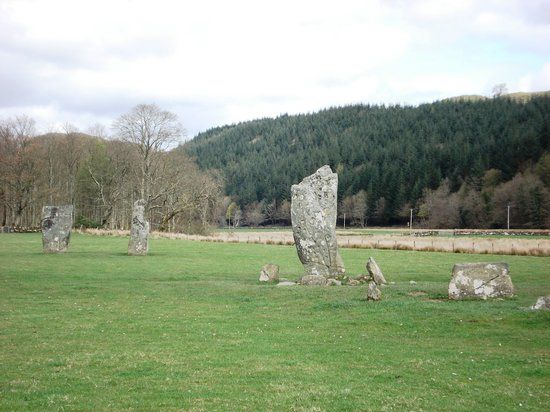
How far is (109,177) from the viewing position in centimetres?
8275

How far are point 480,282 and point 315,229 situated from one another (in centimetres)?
810

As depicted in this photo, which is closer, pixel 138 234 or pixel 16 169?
pixel 138 234

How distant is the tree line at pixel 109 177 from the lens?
74500 millimetres

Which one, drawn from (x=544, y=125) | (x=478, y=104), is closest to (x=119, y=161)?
(x=544, y=125)

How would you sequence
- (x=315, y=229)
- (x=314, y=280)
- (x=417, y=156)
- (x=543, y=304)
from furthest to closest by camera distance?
(x=417, y=156)
(x=315, y=229)
(x=314, y=280)
(x=543, y=304)

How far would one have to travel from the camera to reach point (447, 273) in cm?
2669

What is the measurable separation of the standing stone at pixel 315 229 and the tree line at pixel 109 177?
50758mm

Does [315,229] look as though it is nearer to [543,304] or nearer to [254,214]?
[543,304]

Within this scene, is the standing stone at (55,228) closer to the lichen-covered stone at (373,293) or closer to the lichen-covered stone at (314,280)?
the lichen-covered stone at (314,280)

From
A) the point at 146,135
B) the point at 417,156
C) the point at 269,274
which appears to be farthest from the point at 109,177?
the point at 417,156

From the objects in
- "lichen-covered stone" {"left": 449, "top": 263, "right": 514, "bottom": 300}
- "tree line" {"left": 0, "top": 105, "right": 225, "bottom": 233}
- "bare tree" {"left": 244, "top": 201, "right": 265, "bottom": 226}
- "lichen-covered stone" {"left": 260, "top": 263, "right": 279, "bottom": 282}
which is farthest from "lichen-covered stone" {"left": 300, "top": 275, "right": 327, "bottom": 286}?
"bare tree" {"left": 244, "top": 201, "right": 265, "bottom": 226}

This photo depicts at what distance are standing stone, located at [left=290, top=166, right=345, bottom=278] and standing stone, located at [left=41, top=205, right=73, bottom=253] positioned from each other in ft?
64.3

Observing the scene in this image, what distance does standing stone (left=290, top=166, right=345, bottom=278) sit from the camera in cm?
2314

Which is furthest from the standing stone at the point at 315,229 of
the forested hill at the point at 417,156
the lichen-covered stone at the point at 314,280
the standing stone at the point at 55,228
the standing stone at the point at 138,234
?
the forested hill at the point at 417,156
